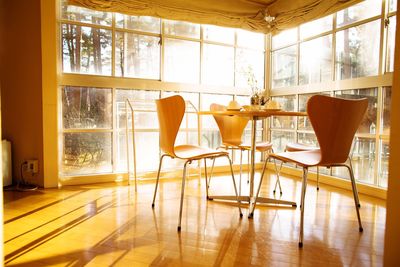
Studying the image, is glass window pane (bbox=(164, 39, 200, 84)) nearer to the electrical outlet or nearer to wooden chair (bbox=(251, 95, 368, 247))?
the electrical outlet

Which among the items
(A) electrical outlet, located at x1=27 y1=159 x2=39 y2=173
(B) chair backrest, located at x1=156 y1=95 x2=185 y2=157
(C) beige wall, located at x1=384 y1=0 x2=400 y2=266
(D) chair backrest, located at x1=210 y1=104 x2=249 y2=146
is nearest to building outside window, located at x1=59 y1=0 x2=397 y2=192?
(A) electrical outlet, located at x1=27 y1=159 x2=39 y2=173

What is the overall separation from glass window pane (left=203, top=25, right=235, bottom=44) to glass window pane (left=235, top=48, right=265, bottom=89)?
0.64ft

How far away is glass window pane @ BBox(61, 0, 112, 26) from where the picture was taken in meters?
2.79

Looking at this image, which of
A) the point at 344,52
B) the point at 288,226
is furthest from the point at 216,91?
the point at 288,226

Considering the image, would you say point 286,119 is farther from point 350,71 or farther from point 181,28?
point 181,28

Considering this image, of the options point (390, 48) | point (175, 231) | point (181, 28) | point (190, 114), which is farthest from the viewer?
point (190, 114)

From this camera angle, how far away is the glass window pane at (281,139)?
142 inches

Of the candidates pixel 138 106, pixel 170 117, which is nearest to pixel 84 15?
pixel 138 106

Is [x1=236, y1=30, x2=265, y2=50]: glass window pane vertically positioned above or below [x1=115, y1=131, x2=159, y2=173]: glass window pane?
above

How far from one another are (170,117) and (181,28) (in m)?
1.92

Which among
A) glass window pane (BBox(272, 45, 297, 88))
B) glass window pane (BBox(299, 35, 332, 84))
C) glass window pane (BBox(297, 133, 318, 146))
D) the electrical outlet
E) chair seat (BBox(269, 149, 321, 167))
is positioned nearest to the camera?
chair seat (BBox(269, 149, 321, 167))

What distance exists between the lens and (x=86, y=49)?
2.87 meters

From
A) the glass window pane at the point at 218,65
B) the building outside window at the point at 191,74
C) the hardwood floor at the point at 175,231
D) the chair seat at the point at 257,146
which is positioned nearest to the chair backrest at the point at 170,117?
the hardwood floor at the point at 175,231

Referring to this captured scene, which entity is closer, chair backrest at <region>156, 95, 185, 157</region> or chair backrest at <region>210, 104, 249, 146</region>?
chair backrest at <region>156, 95, 185, 157</region>
